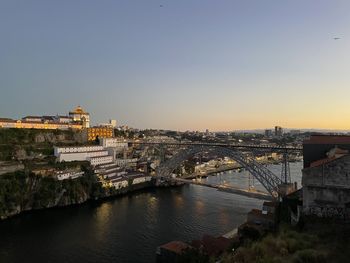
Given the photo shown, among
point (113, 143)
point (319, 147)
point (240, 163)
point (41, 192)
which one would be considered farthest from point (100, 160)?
point (319, 147)

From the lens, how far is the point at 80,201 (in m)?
23.9

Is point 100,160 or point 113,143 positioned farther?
point 113,143

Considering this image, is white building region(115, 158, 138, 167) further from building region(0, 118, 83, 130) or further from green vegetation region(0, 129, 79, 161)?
building region(0, 118, 83, 130)

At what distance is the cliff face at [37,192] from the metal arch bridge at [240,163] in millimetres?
8627

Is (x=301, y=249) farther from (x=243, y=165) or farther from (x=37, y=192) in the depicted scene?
(x=37, y=192)

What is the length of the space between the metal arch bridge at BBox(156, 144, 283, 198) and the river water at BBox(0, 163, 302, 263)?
178 cm

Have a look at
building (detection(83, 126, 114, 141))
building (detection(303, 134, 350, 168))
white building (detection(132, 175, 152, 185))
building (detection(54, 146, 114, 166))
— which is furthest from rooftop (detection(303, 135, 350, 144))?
building (detection(83, 126, 114, 141))

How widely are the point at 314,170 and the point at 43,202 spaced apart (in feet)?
58.7

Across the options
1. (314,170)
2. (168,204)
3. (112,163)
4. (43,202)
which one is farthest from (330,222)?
(112,163)

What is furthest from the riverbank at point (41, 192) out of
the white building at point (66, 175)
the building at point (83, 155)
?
the building at point (83, 155)

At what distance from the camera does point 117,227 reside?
17516 mm

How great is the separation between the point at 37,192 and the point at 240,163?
46.1 feet

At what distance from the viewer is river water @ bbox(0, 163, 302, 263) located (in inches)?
548

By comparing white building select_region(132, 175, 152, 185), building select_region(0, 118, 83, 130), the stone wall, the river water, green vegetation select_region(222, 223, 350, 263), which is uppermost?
building select_region(0, 118, 83, 130)
